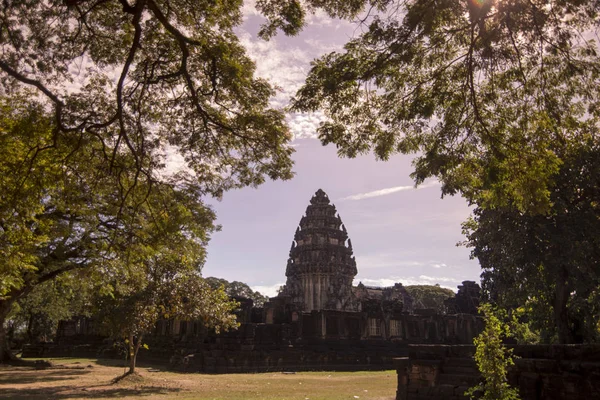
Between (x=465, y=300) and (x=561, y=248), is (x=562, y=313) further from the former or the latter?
(x=465, y=300)

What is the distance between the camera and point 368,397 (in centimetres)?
1305

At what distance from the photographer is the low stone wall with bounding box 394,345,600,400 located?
29.6ft

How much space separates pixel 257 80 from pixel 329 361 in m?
21.6

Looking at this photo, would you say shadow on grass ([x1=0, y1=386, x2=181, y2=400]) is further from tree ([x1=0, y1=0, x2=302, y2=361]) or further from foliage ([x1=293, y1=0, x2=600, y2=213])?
foliage ([x1=293, y1=0, x2=600, y2=213])

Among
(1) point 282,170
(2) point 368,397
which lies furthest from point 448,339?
(1) point 282,170

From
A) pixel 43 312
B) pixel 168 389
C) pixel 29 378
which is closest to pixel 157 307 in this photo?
pixel 168 389

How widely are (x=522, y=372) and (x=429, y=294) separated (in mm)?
76085

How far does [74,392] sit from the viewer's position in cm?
1330

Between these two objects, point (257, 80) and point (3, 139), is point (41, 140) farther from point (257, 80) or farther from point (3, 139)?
point (257, 80)

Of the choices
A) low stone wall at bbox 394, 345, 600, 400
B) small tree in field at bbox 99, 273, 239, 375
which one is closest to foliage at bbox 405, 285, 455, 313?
small tree in field at bbox 99, 273, 239, 375

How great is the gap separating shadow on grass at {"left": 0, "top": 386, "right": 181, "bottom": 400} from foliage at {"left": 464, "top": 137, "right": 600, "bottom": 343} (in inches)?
527

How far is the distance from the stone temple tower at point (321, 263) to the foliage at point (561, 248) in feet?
85.4

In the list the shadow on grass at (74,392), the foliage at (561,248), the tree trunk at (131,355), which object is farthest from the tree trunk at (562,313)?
the tree trunk at (131,355)

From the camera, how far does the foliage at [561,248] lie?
16641 mm
